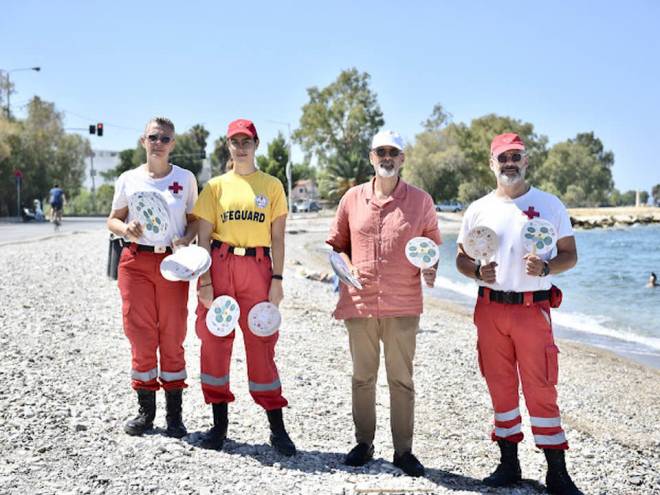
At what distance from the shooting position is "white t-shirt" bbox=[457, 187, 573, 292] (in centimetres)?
446

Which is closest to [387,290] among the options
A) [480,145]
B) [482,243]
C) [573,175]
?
[482,243]

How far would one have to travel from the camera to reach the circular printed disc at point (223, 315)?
15.7ft

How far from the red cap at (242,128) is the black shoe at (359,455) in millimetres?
2310

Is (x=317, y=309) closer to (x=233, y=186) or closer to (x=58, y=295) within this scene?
(x=58, y=295)

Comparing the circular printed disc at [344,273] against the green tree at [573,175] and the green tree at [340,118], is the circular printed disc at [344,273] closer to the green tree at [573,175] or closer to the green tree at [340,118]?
the green tree at [340,118]

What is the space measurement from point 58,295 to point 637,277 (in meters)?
25.3

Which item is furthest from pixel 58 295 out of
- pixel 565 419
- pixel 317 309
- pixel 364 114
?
pixel 364 114

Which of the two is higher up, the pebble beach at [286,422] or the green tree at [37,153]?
the green tree at [37,153]

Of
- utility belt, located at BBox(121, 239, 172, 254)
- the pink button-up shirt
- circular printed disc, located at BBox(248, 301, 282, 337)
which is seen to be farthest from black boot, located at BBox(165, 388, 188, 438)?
the pink button-up shirt

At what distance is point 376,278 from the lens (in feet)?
15.4

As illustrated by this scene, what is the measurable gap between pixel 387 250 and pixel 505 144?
3.41 ft

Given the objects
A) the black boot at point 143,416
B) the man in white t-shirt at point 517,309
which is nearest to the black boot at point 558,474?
the man in white t-shirt at point 517,309

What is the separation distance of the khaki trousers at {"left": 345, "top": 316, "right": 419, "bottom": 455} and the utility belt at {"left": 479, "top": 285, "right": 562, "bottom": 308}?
1.84 ft

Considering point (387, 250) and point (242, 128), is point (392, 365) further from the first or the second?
point (242, 128)
